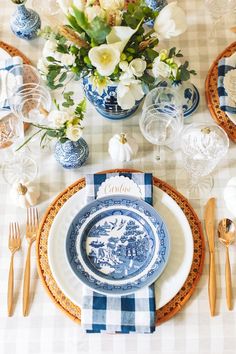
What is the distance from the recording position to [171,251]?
1.07m

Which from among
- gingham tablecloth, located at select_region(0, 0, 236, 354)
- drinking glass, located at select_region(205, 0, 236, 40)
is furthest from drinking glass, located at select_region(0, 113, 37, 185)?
drinking glass, located at select_region(205, 0, 236, 40)

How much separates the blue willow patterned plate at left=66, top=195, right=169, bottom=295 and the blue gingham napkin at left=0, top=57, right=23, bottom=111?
37 cm

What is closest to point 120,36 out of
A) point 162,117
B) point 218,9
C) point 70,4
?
point 70,4

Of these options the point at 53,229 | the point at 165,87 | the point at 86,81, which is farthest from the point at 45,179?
the point at 165,87

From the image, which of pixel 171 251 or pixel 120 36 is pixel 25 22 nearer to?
pixel 120 36

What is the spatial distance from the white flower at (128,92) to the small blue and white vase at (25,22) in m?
0.46

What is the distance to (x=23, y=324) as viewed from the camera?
103 cm

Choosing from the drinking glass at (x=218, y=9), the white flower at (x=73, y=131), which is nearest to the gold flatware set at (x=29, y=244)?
the white flower at (x=73, y=131)

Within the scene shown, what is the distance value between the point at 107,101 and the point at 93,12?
0.28 metres

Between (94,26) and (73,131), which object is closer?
(94,26)

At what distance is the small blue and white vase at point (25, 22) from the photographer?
1.31 meters

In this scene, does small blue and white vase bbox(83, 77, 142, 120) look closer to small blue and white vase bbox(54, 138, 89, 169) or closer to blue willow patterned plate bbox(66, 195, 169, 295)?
small blue and white vase bbox(54, 138, 89, 169)

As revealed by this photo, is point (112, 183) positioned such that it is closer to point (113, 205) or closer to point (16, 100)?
point (113, 205)

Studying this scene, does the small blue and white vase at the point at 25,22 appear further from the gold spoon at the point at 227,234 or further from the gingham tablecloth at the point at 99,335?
the gold spoon at the point at 227,234
